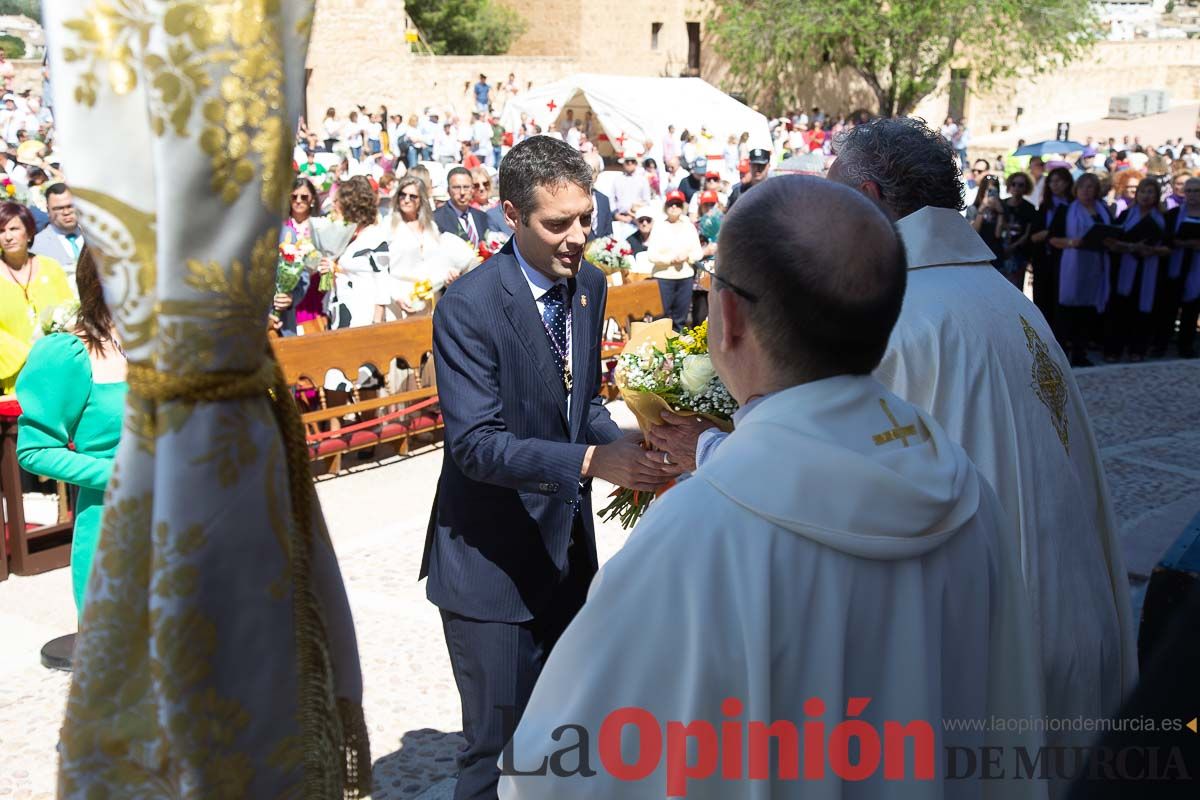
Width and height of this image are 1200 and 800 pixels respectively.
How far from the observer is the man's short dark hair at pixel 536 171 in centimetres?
349

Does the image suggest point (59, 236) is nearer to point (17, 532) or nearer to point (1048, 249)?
point (17, 532)

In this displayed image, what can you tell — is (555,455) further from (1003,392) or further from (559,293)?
(1003,392)

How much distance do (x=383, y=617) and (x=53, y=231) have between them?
16.4 feet

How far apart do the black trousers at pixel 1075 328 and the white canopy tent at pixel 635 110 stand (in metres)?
17.0

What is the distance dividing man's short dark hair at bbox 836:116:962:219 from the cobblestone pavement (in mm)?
2690

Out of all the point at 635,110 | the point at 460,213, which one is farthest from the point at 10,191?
the point at 635,110

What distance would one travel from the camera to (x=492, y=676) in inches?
134

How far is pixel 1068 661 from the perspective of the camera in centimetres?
284

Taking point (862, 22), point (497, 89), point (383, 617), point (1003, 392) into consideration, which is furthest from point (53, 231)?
point (862, 22)

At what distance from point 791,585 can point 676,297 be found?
34.3 ft

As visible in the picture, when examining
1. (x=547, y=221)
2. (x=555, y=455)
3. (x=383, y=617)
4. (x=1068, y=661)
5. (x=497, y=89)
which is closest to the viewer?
(x=1068, y=661)

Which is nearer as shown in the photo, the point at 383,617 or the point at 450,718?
the point at 450,718

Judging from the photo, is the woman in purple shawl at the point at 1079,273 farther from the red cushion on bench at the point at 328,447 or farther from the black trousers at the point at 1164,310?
the red cushion on bench at the point at 328,447

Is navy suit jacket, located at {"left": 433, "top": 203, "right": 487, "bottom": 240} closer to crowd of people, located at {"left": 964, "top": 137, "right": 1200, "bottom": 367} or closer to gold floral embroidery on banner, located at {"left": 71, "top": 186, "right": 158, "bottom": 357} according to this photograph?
crowd of people, located at {"left": 964, "top": 137, "right": 1200, "bottom": 367}
